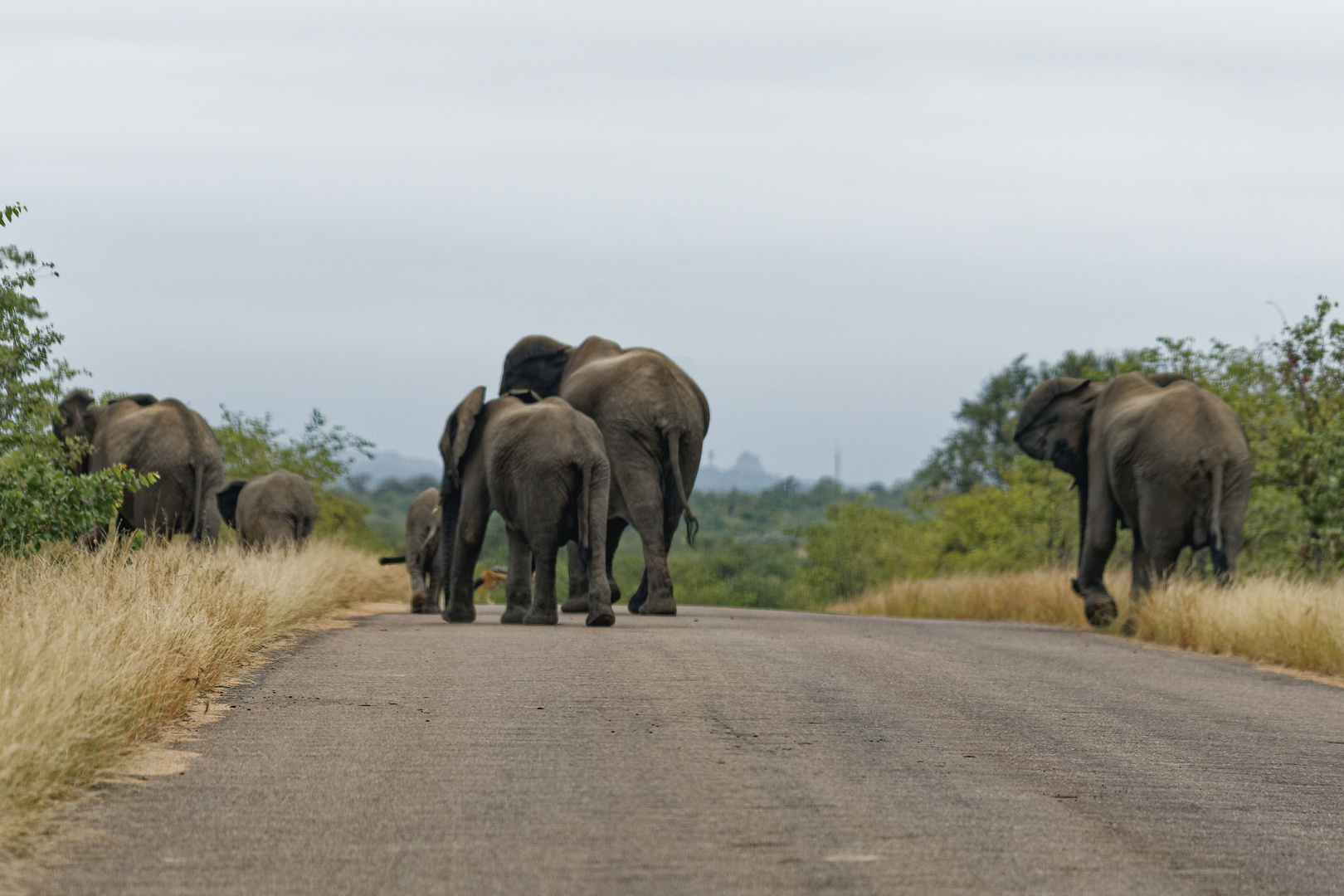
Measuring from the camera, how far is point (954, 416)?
219ft

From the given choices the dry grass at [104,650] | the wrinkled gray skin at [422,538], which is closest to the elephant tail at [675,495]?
the wrinkled gray skin at [422,538]

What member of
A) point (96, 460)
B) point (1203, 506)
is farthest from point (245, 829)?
point (96, 460)

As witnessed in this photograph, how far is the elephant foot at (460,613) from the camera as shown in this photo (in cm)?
1636

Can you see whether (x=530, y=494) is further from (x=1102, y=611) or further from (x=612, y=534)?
(x=1102, y=611)

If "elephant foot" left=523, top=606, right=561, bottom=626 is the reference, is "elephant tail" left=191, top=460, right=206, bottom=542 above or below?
above

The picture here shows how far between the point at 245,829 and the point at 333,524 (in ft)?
105

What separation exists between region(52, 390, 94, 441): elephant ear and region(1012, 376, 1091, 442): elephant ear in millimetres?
12135

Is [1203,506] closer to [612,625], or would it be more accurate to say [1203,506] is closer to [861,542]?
[612,625]

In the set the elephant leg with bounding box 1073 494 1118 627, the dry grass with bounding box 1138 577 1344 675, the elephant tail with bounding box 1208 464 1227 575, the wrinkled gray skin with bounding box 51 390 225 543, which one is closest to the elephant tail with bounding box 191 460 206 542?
the wrinkled gray skin with bounding box 51 390 225 543

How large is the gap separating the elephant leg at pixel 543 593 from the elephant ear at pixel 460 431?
1.60m

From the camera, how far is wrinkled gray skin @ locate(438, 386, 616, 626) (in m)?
15.4

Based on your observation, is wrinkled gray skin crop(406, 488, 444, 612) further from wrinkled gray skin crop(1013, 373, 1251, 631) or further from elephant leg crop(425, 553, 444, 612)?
wrinkled gray skin crop(1013, 373, 1251, 631)

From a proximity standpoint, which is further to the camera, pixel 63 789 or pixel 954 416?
pixel 954 416

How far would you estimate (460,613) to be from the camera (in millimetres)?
16375
